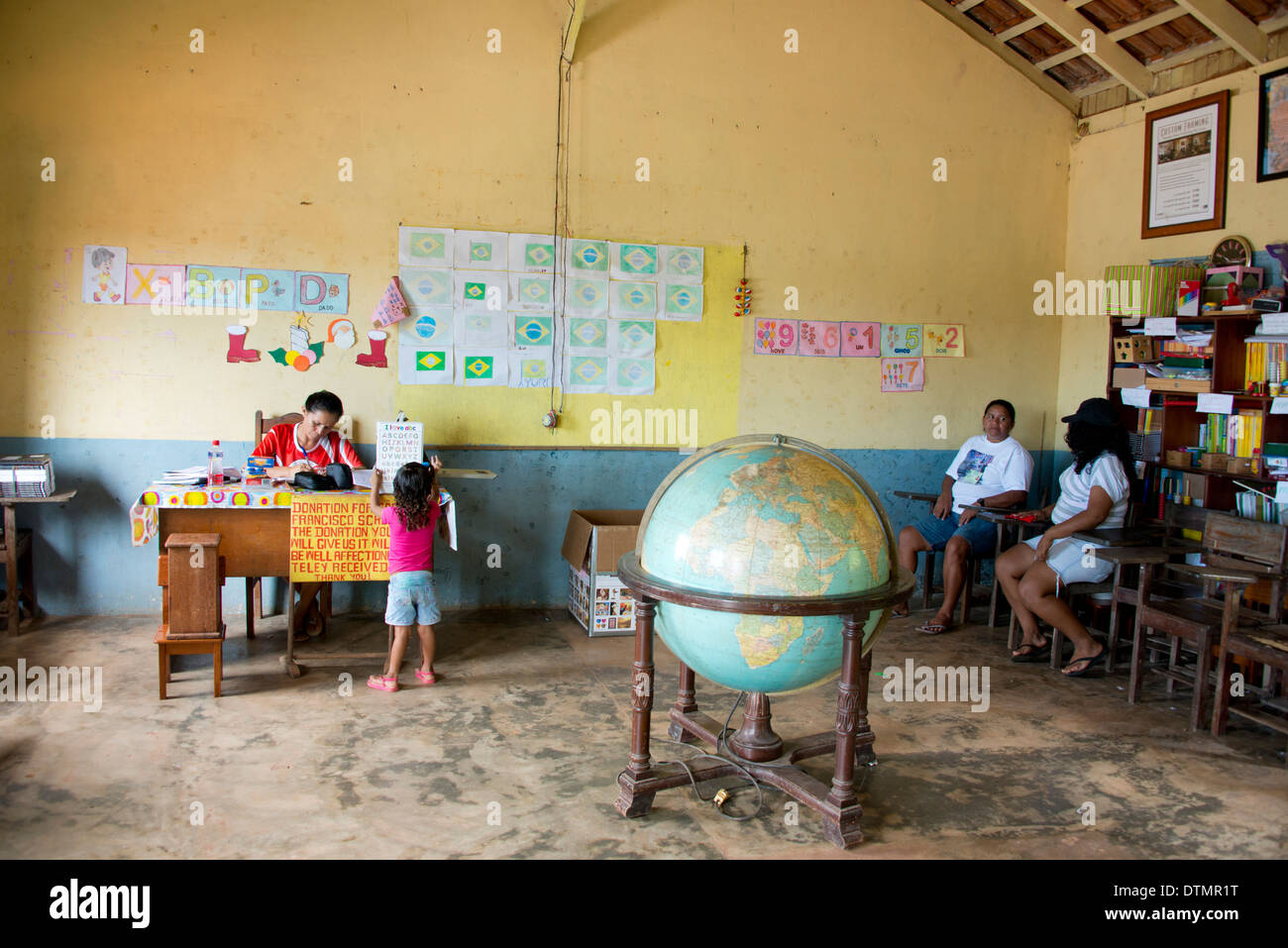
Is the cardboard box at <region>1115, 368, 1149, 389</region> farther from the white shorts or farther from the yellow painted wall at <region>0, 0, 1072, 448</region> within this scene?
the white shorts

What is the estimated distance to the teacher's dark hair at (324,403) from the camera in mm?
5395

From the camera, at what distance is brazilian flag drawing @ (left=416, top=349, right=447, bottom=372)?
6086 mm

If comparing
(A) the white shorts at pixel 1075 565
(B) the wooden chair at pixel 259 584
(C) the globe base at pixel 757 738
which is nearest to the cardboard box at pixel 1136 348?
(A) the white shorts at pixel 1075 565

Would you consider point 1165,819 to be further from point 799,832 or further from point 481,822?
point 481,822

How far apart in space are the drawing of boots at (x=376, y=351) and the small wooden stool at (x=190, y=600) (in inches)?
69.7

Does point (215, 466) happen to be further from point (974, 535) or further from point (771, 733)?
point (974, 535)

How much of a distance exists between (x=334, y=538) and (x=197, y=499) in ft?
2.29

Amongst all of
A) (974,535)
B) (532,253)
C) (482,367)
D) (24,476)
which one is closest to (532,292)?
(532,253)

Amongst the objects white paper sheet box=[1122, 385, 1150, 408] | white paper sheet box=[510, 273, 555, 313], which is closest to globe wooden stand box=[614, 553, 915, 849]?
white paper sheet box=[510, 273, 555, 313]

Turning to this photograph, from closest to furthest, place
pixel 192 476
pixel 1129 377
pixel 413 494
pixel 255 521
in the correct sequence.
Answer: pixel 413 494 → pixel 255 521 → pixel 192 476 → pixel 1129 377

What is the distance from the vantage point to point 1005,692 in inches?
199

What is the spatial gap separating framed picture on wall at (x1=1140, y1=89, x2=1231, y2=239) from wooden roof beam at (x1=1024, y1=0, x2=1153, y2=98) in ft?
0.91

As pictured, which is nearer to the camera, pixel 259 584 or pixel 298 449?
pixel 298 449

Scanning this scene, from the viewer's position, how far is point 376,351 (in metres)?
6.00
